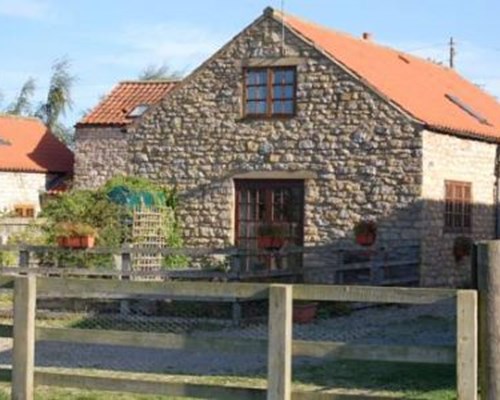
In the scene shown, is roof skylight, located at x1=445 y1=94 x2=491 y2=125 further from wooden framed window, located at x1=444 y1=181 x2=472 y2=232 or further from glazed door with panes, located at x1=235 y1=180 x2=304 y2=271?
glazed door with panes, located at x1=235 y1=180 x2=304 y2=271

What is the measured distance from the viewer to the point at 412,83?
82.6 feet

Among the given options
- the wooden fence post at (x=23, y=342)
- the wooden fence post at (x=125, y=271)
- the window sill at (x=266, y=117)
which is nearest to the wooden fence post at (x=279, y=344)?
the wooden fence post at (x=23, y=342)

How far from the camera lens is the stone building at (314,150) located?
71.9 feet

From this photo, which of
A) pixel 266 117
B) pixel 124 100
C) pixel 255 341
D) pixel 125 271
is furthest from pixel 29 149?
pixel 255 341

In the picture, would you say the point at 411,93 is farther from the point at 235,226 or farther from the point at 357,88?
the point at 235,226

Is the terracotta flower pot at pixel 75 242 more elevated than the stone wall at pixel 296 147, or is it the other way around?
the stone wall at pixel 296 147

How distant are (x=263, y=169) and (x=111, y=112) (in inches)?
283

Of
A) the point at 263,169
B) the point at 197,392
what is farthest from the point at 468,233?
the point at 197,392

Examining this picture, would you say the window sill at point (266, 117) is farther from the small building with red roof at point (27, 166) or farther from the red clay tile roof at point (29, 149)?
the red clay tile roof at point (29, 149)

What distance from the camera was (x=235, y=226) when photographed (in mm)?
23516

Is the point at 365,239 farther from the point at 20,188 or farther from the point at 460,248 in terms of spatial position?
the point at 20,188

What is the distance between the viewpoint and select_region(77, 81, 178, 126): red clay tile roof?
28.4m

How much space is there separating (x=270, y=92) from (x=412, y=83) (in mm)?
3891

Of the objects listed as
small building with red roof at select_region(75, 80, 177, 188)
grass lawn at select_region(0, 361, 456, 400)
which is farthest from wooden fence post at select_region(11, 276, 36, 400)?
small building with red roof at select_region(75, 80, 177, 188)
